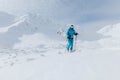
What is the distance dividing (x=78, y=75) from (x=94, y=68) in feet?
2.56

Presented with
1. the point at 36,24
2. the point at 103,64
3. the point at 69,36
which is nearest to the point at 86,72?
the point at 103,64

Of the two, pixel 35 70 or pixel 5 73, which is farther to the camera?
pixel 5 73

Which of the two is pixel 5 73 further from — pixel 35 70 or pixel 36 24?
pixel 36 24

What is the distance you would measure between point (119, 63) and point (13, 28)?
12780cm

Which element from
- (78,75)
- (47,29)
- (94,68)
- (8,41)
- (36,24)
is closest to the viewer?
(78,75)

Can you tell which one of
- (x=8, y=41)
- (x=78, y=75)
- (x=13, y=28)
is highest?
(x=13, y=28)

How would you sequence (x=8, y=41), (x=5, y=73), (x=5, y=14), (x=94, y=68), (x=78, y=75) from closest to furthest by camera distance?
(x=78, y=75) < (x=94, y=68) < (x=5, y=73) < (x=8, y=41) < (x=5, y=14)

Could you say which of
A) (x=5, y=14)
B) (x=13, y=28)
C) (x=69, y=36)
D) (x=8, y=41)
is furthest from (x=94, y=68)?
(x=5, y=14)

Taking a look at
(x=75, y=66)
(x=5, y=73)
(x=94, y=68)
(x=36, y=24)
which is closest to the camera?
(x=94, y=68)

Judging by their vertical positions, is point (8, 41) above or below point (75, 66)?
above

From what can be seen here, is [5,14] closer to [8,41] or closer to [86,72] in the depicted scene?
[8,41]

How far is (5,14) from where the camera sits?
154 m

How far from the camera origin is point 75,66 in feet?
33.1

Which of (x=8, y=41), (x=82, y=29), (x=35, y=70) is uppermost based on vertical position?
(x=82, y=29)
